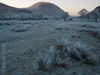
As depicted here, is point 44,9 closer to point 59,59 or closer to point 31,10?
point 31,10

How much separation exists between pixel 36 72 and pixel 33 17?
137 ft

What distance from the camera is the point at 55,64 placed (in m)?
2.12

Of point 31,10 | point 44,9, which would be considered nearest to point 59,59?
point 31,10

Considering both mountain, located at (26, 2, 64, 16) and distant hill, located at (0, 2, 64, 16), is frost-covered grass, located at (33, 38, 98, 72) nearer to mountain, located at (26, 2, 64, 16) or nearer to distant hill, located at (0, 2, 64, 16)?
distant hill, located at (0, 2, 64, 16)

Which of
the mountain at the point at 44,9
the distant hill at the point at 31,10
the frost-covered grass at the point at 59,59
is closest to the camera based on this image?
the frost-covered grass at the point at 59,59

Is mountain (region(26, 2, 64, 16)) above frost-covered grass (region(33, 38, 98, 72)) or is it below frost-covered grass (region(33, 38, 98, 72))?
above

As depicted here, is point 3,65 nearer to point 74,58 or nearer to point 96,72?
point 74,58

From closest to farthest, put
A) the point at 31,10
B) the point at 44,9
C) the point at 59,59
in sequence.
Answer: the point at 59,59 → the point at 31,10 → the point at 44,9

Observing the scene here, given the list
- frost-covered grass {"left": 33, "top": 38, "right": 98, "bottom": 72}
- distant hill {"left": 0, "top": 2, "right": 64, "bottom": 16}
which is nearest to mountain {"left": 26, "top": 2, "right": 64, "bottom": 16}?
distant hill {"left": 0, "top": 2, "right": 64, "bottom": 16}

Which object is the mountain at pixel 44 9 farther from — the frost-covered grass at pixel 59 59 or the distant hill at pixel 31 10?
the frost-covered grass at pixel 59 59

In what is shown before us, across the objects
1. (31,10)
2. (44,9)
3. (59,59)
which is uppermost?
(44,9)

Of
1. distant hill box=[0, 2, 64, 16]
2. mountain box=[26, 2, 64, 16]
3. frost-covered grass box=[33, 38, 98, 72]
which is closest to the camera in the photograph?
frost-covered grass box=[33, 38, 98, 72]

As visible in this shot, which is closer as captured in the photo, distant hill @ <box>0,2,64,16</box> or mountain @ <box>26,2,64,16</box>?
distant hill @ <box>0,2,64,16</box>

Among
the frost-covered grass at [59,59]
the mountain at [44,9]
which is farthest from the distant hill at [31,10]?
the frost-covered grass at [59,59]
